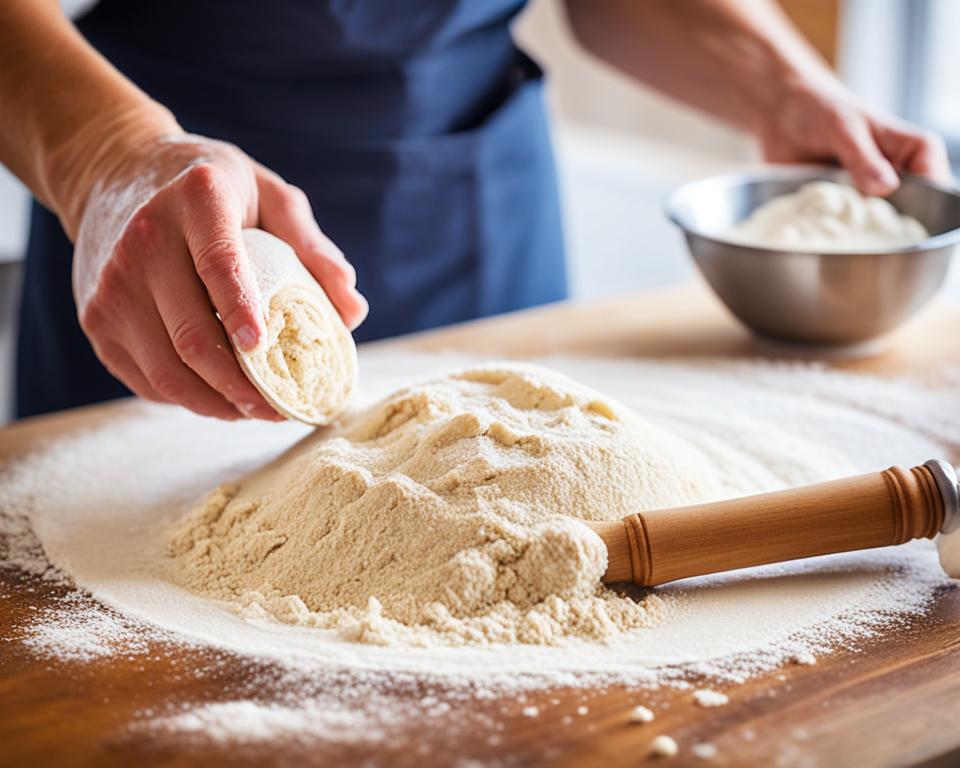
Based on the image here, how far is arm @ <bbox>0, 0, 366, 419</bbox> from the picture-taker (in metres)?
1.05

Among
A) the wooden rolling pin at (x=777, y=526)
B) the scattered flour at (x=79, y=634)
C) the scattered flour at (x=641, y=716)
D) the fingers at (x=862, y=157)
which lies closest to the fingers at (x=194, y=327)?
the scattered flour at (x=79, y=634)

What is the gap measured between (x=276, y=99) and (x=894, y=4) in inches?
65.0

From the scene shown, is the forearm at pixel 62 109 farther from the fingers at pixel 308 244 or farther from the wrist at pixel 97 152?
the fingers at pixel 308 244

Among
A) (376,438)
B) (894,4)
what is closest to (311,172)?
(376,438)

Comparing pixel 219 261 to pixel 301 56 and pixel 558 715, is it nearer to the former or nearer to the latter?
pixel 558 715

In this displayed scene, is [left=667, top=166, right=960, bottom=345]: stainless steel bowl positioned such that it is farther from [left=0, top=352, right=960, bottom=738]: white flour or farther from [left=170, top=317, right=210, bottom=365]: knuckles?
[left=170, top=317, right=210, bottom=365]: knuckles

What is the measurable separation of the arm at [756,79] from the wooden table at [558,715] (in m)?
0.87

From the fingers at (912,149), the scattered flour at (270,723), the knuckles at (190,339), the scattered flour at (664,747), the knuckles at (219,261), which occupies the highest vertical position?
the knuckles at (219,261)

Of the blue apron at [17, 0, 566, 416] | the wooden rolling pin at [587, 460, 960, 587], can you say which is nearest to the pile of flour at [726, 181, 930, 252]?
the blue apron at [17, 0, 566, 416]

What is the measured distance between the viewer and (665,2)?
1885 millimetres

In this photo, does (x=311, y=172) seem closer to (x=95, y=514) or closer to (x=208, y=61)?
(x=208, y=61)

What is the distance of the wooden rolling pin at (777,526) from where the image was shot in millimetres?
998

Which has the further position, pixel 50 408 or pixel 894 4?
pixel 894 4

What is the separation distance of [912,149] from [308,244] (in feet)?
3.23
